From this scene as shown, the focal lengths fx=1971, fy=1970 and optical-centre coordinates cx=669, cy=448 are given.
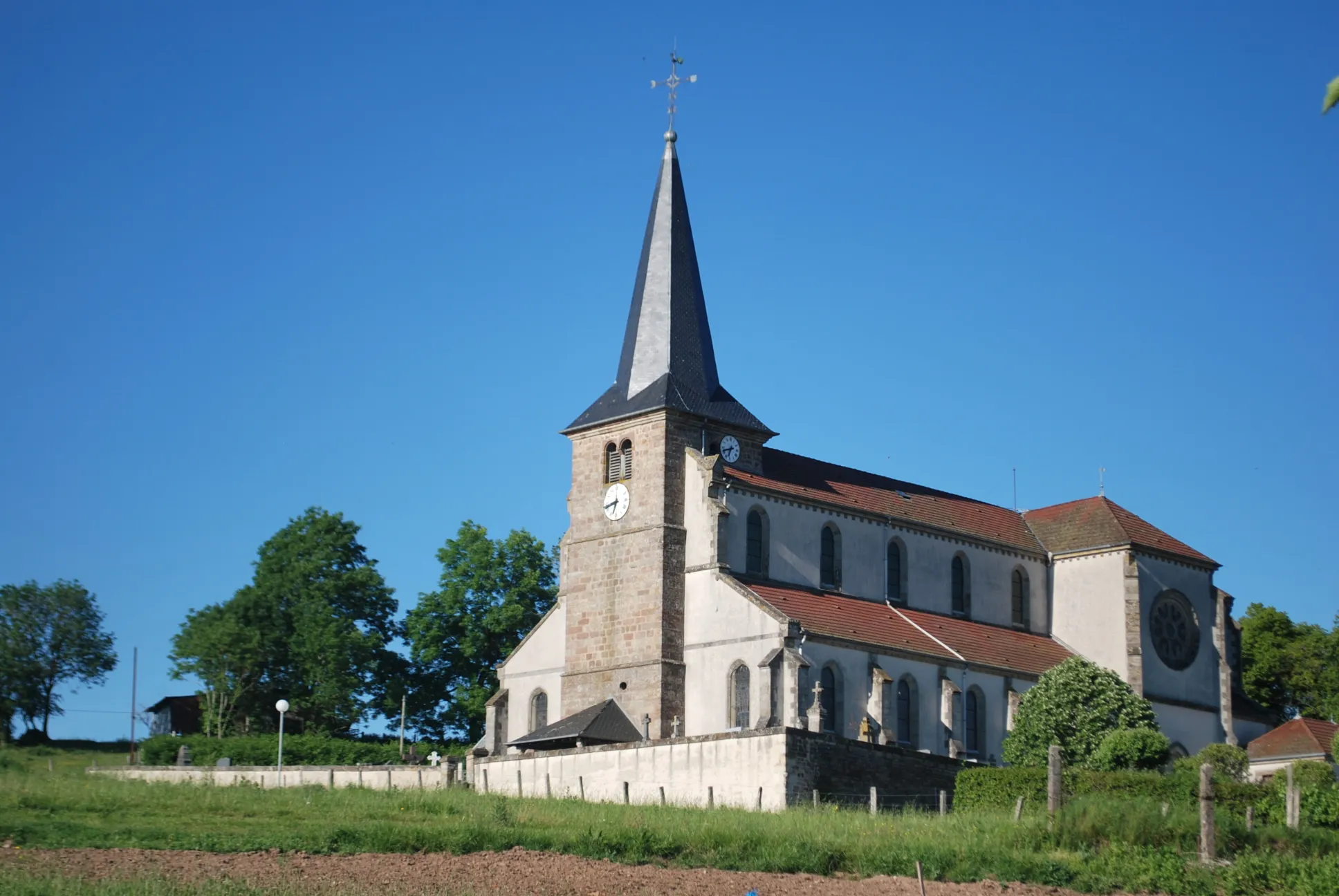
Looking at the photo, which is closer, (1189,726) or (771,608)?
(771,608)

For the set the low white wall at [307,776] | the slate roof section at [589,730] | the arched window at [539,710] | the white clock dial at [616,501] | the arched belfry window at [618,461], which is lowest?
the low white wall at [307,776]

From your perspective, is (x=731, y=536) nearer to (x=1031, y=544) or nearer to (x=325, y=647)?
(x=1031, y=544)

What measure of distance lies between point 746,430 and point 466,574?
22.9 m

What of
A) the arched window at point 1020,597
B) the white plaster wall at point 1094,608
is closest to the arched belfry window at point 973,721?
the white plaster wall at point 1094,608

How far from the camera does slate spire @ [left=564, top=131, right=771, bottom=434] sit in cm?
5959

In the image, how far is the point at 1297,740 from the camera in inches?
2486

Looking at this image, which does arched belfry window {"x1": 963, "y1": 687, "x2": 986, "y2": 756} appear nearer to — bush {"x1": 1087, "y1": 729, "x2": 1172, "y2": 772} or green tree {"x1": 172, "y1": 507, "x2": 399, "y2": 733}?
bush {"x1": 1087, "y1": 729, "x2": 1172, "y2": 772}

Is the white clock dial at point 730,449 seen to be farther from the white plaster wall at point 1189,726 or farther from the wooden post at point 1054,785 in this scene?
the wooden post at point 1054,785

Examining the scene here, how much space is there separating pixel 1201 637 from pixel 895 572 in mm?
11707

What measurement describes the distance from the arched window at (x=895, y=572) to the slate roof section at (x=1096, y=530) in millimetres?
7537

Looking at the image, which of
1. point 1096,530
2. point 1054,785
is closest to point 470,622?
point 1096,530

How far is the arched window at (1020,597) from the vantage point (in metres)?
66.9

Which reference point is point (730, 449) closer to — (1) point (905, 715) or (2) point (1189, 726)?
(1) point (905, 715)

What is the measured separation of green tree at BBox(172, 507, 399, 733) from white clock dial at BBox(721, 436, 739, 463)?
21590 millimetres
